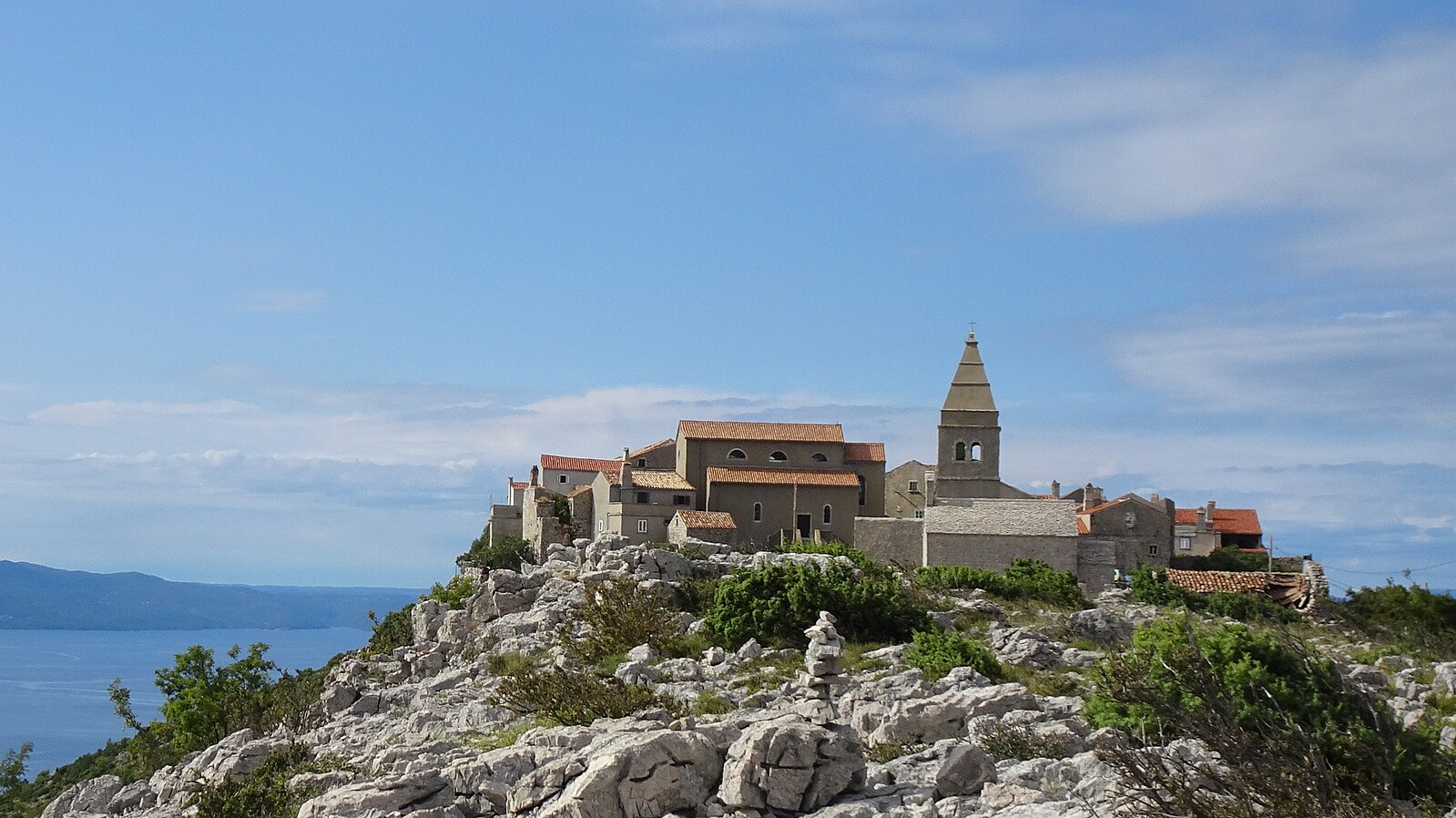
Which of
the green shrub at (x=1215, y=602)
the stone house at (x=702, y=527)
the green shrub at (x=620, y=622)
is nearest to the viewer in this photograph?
the green shrub at (x=620, y=622)

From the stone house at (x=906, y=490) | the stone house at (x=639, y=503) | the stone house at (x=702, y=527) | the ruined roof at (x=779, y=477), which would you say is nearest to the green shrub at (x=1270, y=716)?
the stone house at (x=702, y=527)

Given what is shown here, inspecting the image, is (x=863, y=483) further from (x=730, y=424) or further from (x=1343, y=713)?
(x=1343, y=713)

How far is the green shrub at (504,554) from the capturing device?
Result: 6261 centimetres

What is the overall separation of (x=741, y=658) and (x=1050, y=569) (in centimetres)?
2491

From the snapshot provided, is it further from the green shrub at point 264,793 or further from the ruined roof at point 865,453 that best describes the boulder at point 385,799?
the ruined roof at point 865,453

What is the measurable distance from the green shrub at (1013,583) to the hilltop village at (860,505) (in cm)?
537

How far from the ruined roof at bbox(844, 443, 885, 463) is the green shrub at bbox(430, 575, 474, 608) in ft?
71.2

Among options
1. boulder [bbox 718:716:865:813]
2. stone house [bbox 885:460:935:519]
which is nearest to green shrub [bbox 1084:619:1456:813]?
boulder [bbox 718:716:865:813]

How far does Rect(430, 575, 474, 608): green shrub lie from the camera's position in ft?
135

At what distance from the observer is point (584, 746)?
16.3 m

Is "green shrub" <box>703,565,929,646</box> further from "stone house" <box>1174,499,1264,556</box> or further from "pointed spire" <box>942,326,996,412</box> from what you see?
"stone house" <box>1174,499,1264,556</box>

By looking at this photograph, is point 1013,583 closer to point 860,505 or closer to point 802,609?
point 802,609

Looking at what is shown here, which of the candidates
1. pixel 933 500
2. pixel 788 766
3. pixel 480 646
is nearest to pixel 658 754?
pixel 788 766

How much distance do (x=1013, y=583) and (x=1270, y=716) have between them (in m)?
25.6
